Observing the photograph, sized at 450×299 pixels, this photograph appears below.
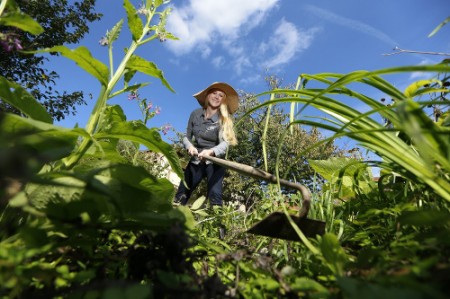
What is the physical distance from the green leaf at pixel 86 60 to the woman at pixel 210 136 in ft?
9.80

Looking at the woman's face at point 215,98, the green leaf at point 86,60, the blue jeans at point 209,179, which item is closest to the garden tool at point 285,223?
the green leaf at point 86,60

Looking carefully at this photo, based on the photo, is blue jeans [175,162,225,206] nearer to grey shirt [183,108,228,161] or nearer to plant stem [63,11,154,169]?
grey shirt [183,108,228,161]

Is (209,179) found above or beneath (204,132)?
beneath

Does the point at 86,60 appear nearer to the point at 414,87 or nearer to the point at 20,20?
the point at 20,20

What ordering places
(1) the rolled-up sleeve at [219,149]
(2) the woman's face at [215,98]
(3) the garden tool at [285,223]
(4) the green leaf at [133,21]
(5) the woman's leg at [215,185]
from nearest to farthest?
(3) the garden tool at [285,223] → (4) the green leaf at [133,21] → (1) the rolled-up sleeve at [219,149] → (5) the woman's leg at [215,185] → (2) the woman's face at [215,98]

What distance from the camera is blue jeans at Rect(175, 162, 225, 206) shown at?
473cm

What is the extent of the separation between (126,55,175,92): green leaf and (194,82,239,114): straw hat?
416 centimetres

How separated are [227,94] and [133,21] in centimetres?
443

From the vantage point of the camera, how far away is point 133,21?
1375 mm

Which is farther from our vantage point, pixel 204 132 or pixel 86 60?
pixel 204 132

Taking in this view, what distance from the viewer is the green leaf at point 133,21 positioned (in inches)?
A: 49.9

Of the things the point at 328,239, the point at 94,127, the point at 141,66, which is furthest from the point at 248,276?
the point at 141,66

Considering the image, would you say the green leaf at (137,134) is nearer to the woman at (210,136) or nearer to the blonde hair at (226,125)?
the woman at (210,136)

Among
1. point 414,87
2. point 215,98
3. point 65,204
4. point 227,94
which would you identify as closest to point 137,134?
point 65,204
